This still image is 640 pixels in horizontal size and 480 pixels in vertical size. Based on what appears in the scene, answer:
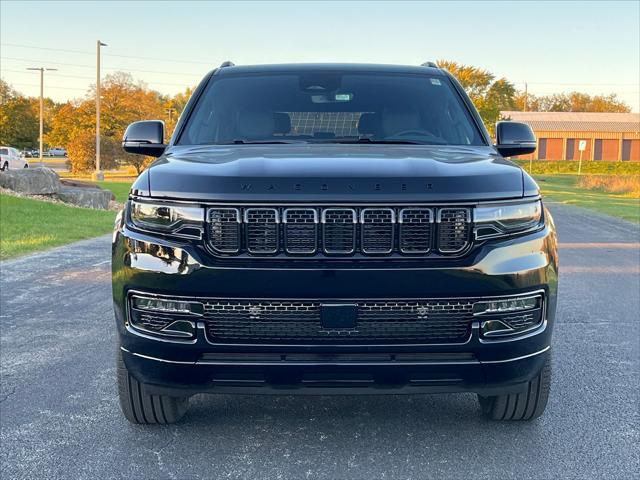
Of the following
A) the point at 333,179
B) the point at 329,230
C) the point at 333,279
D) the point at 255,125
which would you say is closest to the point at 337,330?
the point at 333,279

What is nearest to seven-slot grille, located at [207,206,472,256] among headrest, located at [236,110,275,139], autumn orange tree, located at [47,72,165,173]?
headrest, located at [236,110,275,139]

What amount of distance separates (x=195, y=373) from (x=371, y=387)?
76 cm

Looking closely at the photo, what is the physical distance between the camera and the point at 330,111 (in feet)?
15.8

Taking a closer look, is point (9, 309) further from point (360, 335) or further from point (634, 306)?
point (634, 306)

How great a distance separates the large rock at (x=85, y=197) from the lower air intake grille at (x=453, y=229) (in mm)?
19819

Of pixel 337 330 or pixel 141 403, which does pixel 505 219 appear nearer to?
pixel 337 330

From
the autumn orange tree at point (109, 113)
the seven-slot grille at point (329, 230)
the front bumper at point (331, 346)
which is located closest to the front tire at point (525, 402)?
the front bumper at point (331, 346)

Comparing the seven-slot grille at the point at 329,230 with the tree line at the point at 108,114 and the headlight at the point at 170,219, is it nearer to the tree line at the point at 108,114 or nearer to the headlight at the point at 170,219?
the headlight at the point at 170,219

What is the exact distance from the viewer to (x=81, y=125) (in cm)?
6031

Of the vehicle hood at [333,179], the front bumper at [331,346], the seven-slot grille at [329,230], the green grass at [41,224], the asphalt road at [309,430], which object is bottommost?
the green grass at [41,224]

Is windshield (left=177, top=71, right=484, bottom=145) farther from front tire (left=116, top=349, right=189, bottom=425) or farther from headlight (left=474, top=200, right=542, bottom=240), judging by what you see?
front tire (left=116, top=349, right=189, bottom=425)

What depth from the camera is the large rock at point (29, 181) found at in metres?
21.7

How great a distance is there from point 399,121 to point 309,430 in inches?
80.0

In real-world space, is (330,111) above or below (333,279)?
above
